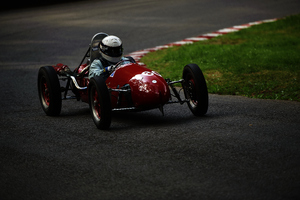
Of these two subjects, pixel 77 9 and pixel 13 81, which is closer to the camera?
pixel 13 81

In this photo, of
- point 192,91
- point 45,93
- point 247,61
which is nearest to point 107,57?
point 45,93

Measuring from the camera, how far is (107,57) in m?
7.54

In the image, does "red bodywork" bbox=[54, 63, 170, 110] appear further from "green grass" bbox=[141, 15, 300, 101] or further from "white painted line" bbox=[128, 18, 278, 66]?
"white painted line" bbox=[128, 18, 278, 66]

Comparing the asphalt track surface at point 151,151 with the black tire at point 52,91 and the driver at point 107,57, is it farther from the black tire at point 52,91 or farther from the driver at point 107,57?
the driver at point 107,57

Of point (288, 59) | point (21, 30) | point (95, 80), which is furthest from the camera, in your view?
point (21, 30)

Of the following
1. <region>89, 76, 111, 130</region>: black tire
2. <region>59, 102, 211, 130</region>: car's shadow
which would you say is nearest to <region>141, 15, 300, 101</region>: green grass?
<region>59, 102, 211, 130</region>: car's shadow

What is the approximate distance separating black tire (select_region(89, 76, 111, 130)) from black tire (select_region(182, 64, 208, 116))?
1.32 metres

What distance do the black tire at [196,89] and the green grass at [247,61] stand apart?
1912 millimetres

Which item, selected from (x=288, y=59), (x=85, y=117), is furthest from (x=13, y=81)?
(x=288, y=59)

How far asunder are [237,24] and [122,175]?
1420cm

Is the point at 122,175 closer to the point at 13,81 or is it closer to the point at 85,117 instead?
the point at 85,117

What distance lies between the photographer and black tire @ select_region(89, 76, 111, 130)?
626 centimetres

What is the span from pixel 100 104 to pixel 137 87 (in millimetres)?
589

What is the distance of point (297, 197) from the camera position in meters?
3.92
